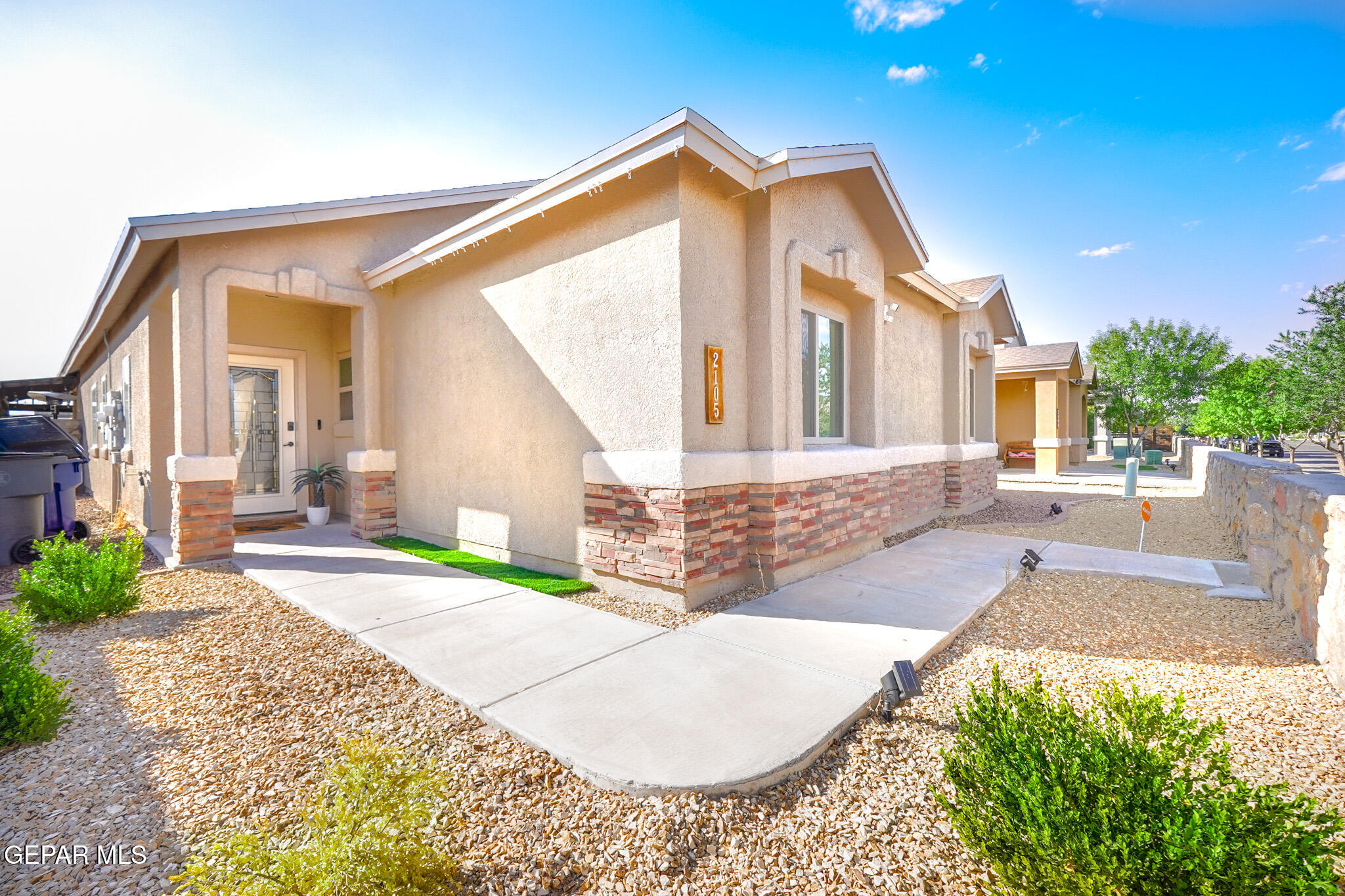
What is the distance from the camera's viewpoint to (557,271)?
564 cm

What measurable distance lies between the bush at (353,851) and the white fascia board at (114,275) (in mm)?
6930

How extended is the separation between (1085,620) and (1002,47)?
847 cm

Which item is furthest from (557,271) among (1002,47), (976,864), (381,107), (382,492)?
(1002,47)

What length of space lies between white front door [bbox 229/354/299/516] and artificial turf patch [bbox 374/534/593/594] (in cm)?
279

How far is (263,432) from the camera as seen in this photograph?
8844 mm

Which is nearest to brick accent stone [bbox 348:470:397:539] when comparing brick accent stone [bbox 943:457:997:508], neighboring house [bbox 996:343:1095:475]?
brick accent stone [bbox 943:457:997:508]

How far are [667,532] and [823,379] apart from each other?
3117 mm

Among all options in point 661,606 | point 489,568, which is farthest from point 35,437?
point 661,606

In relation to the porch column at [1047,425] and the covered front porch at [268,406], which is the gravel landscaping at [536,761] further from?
the porch column at [1047,425]

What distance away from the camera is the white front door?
8.61 metres

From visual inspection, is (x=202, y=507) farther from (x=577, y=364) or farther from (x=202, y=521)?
(x=577, y=364)

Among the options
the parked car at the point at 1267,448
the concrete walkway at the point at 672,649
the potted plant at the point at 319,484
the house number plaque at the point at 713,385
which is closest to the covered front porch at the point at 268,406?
the potted plant at the point at 319,484

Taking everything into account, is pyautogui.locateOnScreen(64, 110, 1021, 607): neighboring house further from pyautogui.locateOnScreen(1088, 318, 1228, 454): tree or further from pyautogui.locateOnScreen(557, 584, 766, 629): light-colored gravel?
pyautogui.locateOnScreen(1088, 318, 1228, 454): tree

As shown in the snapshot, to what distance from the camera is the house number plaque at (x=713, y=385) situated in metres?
Result: 4.83
